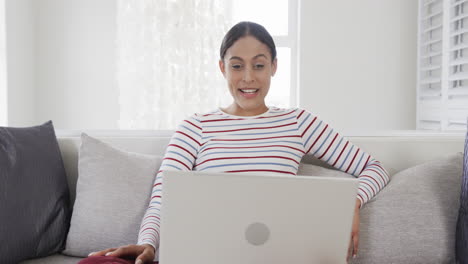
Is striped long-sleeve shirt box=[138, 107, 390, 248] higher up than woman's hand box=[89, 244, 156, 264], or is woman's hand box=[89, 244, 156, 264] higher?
striped long-sleeve shirt box=[138, 107, 390, 248]

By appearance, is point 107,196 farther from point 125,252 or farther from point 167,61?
point 167,61

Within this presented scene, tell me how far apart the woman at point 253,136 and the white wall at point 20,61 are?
275 cm

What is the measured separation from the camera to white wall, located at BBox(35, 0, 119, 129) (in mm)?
4230

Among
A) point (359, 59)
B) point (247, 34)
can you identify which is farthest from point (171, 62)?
point (247, 34)

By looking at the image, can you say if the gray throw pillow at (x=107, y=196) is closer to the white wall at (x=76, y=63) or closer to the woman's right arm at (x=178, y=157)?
the woman's right arm at (x=178, y=157)

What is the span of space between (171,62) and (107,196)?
2769 mm

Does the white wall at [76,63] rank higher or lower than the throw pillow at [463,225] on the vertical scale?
higher

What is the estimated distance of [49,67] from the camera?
13.9ft

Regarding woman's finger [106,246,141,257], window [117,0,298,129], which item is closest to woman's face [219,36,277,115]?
woman's finger [106,246,141,257]

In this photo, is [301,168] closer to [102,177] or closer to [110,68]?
[102,177]

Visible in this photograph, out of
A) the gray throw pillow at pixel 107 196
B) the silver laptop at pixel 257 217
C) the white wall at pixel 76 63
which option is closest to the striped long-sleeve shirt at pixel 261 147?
the gray throw pillow at pixel 107 196

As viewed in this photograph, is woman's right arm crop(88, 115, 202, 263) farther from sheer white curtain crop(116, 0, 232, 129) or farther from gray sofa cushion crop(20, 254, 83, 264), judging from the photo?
sheer white curtain crop(116, 0, 232, 129)

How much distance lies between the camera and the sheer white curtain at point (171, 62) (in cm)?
406

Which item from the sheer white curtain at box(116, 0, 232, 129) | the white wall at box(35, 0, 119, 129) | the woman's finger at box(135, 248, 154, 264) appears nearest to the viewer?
the woman's finger at box(135, 248, 154, 264)
